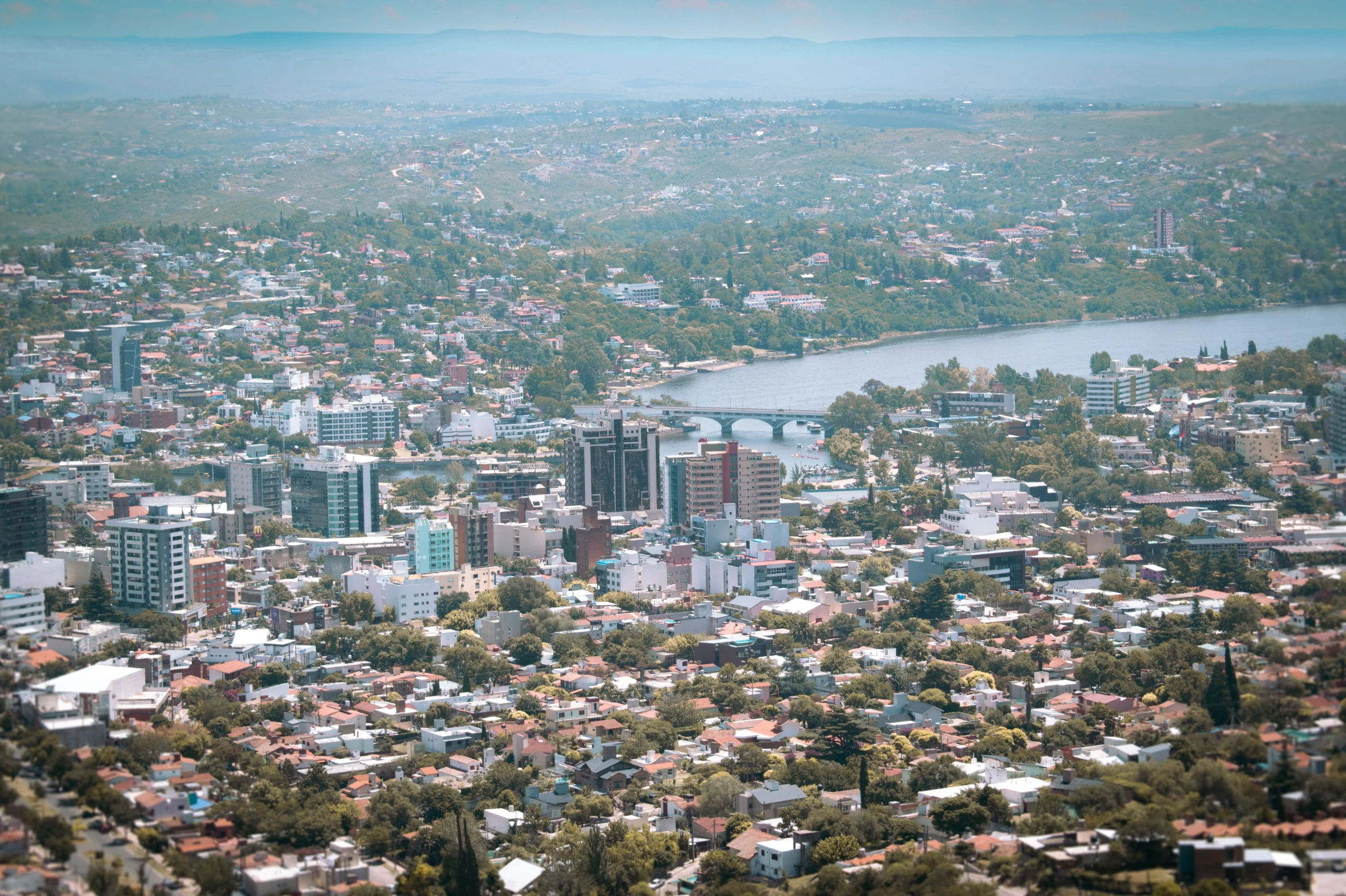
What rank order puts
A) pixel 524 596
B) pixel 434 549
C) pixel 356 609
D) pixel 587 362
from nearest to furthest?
1. pixel 356 609
2. pixel 524 596
3. pixel 434 549
4. pixel 587 362

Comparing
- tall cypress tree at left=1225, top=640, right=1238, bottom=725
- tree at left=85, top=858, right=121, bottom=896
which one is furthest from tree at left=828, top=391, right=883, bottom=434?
tree at left=85, top=858, right=121, bottom=896

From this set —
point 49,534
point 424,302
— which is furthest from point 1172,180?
point 49,534

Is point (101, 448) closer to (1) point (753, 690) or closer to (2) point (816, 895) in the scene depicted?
(1) point (753, 690)

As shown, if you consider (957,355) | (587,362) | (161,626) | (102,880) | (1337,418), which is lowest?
(161,626)

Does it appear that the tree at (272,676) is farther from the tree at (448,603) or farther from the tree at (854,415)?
the tree at (854,415)

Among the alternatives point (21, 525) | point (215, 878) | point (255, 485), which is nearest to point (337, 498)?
point (255, 485)

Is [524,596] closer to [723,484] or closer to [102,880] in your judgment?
[723,484]

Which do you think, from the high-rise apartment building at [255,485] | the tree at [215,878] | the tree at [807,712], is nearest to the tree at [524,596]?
the tree at [807,712]
